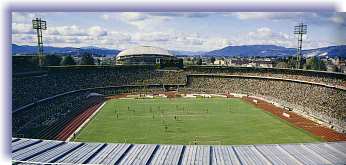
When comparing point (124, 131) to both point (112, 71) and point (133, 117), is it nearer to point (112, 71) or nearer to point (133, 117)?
point (133, 117)

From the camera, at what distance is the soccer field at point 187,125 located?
15.9 metres

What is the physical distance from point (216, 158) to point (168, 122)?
10.2 m

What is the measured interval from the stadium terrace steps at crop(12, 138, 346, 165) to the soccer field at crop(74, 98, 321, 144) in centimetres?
540

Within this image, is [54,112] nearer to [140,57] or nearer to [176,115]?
[176,115]

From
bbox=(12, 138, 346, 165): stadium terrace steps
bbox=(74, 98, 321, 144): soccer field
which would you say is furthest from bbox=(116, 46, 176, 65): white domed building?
bbox=(12, 138, 346, 165): stadium terrace steps

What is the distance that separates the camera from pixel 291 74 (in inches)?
1035

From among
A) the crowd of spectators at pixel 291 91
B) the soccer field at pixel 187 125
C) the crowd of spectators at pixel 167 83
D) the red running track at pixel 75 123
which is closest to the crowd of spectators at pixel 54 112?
the crowd of spectators at pixel 167 83

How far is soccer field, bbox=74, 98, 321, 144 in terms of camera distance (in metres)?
15.9

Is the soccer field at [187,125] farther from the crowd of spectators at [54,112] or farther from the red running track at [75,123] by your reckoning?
the crowd of spectators at [54,112]

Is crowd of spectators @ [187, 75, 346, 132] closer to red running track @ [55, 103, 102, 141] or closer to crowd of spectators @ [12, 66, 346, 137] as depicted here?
crowd of spectators @ [12, 66, 346, 137]

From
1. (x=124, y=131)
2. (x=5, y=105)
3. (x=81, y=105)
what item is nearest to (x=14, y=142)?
(x=5, y=105)

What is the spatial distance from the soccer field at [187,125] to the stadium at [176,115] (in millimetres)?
49

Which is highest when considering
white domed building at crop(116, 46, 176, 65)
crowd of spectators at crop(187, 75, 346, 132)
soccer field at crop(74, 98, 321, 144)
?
white domed building at crop(116, 46, 176, 65)

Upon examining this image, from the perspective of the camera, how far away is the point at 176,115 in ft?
68.8
